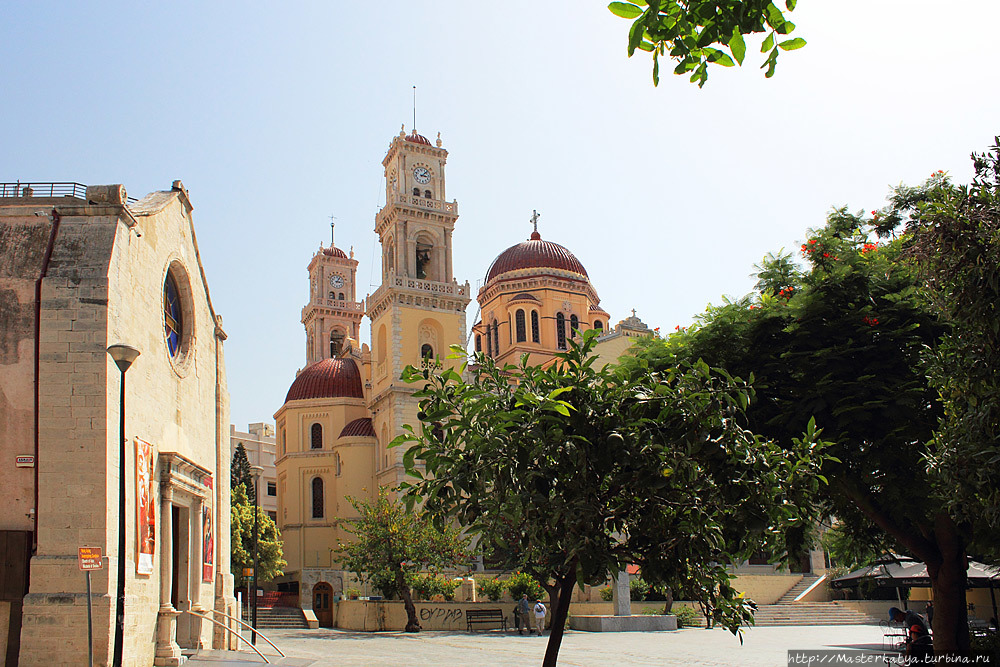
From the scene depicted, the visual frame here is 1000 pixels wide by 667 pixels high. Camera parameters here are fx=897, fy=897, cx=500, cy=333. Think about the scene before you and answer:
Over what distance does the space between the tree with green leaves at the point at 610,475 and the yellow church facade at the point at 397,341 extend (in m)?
40.4

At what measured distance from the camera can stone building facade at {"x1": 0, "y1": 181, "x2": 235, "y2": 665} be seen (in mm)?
16406

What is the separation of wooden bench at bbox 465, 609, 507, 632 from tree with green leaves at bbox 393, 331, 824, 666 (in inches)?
1039

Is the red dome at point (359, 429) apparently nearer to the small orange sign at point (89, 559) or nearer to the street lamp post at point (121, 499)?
the street lamp post at point (121, 499)

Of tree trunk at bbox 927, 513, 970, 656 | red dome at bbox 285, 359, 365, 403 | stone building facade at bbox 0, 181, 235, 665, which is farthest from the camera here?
red dome at bbox 285, 359, 365, 403

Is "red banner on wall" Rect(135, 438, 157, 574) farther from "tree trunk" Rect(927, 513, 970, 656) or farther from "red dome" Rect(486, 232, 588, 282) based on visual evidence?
"red dome" Rect(486, 232, 588, 282)

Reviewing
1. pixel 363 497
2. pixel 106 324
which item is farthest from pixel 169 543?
pixel 363 497

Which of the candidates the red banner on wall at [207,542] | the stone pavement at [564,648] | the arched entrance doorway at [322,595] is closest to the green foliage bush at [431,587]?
the stone pavement at [564,648]

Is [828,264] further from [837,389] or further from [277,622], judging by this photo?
[277,622]

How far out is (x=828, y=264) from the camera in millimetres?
15328

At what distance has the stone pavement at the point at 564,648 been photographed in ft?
64.4

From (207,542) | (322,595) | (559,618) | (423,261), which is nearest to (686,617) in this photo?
(207,542)

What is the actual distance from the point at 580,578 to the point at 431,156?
5060 centimetres

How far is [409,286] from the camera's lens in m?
52.3

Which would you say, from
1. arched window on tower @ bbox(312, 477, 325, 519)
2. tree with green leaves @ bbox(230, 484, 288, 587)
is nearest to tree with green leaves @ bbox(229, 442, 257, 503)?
arched window on tower @ bbox(312, 477, 325, 519)
